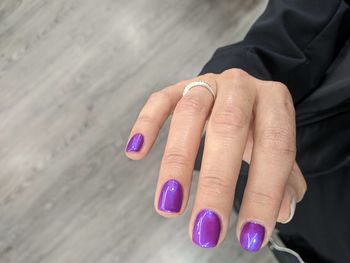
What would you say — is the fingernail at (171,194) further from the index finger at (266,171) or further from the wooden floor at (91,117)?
the wooden floor at (91,117)

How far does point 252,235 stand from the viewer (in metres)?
0.39

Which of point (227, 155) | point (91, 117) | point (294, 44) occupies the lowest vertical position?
point (91, 117)

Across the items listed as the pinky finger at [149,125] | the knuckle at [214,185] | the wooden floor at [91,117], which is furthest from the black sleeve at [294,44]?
the wooden floor at [91,117]

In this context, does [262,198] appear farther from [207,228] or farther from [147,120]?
[147,120]

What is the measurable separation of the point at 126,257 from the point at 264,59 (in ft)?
2.34

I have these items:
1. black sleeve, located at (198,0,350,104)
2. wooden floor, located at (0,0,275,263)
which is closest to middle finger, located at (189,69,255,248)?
black sleeve, located at (198,0,350,104)

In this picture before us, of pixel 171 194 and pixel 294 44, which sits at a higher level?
pixel 171 194

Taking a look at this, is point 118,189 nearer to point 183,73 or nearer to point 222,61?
point 183,73

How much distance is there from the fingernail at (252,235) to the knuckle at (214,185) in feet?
0.14

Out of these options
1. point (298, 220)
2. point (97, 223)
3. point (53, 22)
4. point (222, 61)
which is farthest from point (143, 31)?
point (298, 220)

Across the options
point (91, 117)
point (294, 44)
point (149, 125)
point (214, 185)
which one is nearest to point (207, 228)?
point (214, 185)

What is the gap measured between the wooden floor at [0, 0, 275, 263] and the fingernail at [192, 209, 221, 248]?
2.21 ft

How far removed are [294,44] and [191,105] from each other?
0.28 meters

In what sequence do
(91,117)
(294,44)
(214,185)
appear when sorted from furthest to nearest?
(91,117) → (294,44) → (214,185)
